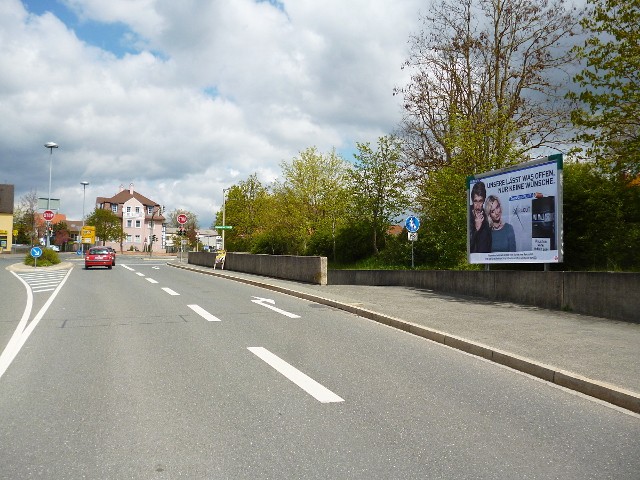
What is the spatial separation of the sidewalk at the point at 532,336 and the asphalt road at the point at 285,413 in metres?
0.24

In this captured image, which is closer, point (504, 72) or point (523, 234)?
point (523, 234)

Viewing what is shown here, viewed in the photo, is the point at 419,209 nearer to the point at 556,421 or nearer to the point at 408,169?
the point at 408,169

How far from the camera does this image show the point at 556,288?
43.1ft

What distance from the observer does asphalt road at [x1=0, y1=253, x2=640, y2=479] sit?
153 inches

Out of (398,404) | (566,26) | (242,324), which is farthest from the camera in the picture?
(566,26)

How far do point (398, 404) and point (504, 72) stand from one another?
24.1 metres

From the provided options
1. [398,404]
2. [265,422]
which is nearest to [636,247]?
[398,404]

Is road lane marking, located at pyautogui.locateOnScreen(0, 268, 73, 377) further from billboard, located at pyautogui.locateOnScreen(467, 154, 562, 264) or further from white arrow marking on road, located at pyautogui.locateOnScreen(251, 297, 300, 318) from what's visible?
billboard, located at pyautogui.locateOnScreen(467, 154, 562, 264)

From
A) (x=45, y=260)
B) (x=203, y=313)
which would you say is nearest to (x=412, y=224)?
(x=203, y=313)

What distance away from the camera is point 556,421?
16.5 ft

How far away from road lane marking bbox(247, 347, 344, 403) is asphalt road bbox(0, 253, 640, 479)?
26 mm

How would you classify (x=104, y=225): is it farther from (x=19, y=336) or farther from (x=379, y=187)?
(x=19, y=336)

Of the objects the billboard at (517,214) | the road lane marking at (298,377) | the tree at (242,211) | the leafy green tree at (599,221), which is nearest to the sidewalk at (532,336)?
the billboard at (517,214)

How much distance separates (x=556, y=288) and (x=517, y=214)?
2549mm
